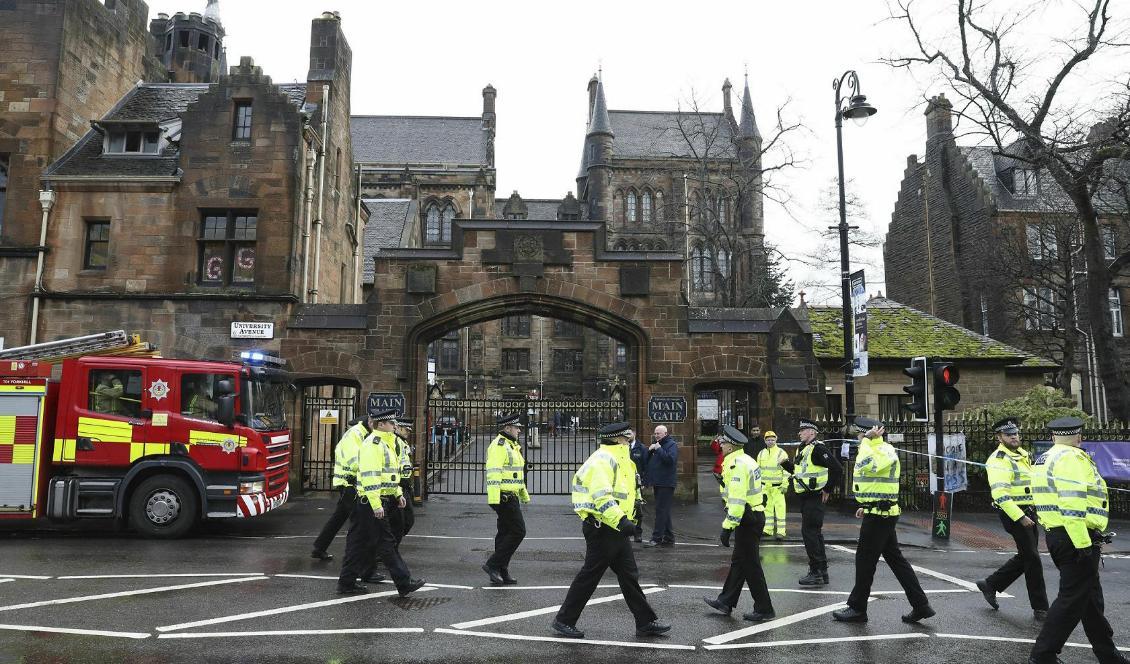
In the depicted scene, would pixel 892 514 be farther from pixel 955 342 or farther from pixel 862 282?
pixel 955 342

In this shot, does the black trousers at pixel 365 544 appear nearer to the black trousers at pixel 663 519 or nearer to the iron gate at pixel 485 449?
the iron gate at pixel 485 449

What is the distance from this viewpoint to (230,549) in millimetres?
10555

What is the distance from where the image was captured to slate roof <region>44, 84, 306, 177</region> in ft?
61.0

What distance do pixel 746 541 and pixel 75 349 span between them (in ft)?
35.6

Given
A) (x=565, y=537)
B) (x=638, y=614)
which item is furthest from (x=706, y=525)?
(x=638, y=614)

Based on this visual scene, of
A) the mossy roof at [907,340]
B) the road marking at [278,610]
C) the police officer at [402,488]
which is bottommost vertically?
the road marking at [278,610]

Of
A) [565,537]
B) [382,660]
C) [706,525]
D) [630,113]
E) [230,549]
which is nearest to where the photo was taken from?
[382,660]

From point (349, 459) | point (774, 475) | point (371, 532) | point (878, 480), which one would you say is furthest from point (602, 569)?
point (774, 475)

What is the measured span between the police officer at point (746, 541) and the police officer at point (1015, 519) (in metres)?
2.41

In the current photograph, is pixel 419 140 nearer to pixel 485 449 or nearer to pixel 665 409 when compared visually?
pixel 485 449

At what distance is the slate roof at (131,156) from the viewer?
18578mm

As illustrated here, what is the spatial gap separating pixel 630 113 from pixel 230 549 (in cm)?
6102

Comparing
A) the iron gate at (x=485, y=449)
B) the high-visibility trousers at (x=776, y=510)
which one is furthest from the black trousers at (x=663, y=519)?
the iron gate at (x=485, y=449)

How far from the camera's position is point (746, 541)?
704cm
